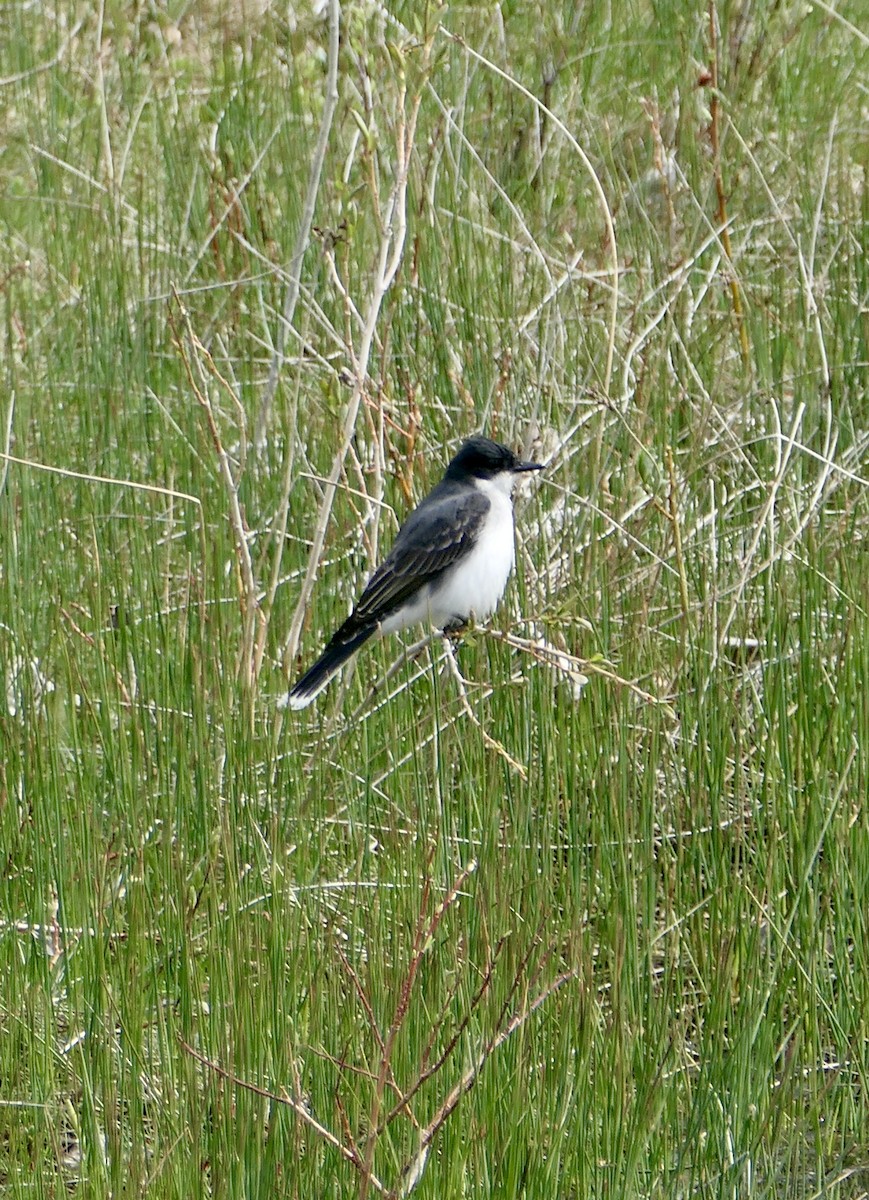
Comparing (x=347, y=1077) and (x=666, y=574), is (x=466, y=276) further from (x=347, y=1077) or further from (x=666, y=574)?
(x=347, y=1077)

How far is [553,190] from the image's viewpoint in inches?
234

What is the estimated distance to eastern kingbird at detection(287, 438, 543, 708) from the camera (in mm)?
4242

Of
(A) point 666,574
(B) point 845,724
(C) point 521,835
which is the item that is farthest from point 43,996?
(A) point 666,574

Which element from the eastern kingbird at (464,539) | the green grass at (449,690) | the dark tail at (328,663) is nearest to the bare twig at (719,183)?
the green grass at (449,690)

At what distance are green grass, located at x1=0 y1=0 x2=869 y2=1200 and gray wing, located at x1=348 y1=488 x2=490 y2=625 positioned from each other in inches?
4.7

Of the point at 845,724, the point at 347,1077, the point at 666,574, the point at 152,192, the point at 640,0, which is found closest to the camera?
the point at 347,1077

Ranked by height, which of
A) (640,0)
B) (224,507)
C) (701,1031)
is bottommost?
(701,1031)

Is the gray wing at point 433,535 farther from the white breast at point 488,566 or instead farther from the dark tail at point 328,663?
the dark tail at point 328,663

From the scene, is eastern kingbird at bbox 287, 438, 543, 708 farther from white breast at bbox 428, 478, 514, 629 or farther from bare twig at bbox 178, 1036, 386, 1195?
bare twig at bbox 178, 1036, 386, 1195

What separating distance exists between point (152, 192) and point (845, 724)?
4268mm

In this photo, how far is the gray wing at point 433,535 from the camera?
4250 millimetres

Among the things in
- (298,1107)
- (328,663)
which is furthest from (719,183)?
(298,1107)

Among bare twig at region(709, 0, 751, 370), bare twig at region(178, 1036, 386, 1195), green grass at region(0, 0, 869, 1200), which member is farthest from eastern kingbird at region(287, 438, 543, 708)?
bare twig at region(178, 1036, 386, 1195)

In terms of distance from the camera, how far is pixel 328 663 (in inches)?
157
